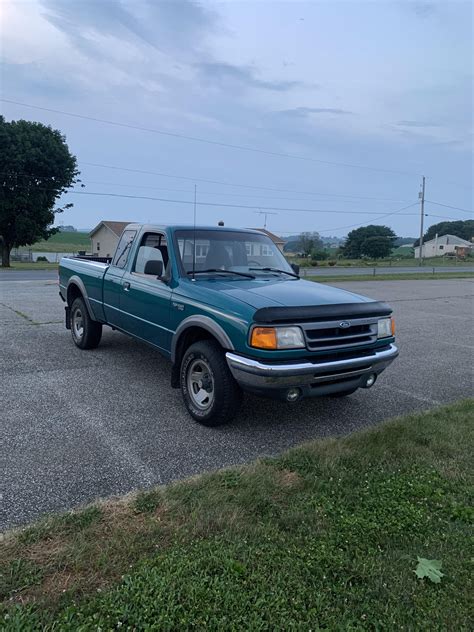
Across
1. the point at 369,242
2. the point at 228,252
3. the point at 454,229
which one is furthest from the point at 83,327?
the point at 454,229

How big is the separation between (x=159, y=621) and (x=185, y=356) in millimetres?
2652

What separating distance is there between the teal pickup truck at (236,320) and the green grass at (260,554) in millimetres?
770

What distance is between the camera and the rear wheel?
6.98 meters

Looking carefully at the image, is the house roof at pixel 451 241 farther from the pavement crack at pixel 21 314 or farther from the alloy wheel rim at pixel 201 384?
the alloy wheel rim at pixel 201 384

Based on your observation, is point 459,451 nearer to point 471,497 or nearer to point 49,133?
point 471,497

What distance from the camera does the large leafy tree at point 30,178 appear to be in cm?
3259

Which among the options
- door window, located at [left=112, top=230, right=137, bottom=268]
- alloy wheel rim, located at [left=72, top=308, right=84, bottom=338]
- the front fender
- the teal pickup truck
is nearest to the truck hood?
the teal pickup truck

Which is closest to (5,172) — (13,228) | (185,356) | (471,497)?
(13,228)

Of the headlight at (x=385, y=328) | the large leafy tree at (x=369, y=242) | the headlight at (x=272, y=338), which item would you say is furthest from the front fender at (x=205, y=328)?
the large leafy tree at (x=369, y=242)

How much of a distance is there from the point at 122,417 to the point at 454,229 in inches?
5458

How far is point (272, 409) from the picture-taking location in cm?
499

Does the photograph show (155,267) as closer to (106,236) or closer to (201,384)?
(201,384)

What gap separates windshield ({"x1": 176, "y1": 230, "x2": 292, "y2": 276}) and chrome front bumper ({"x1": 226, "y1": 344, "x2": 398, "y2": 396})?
4.83 feet

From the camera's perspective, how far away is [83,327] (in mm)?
7105
